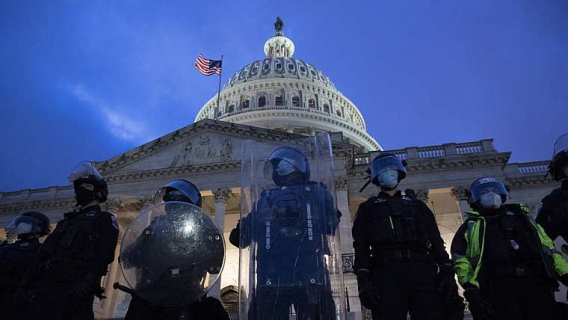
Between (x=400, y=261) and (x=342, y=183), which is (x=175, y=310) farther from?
(x=342, y=183)

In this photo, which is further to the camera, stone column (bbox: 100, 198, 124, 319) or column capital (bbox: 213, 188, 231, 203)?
column capital (bbox: 213, 188, 231, 203)

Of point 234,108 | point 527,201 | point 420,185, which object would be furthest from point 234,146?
point 234,108

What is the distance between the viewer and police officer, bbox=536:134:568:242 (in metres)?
5.36

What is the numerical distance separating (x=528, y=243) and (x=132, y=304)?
5.13m

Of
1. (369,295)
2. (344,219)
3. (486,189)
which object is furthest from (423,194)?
(369,295)

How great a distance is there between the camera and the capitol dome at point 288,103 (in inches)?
2030

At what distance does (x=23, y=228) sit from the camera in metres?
6.97

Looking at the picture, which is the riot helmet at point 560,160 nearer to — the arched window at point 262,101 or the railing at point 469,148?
the railing at point 469,148

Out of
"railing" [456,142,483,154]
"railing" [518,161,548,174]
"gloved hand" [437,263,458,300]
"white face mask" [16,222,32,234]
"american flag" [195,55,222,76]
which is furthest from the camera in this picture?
"american flag" [195,55,222,76]

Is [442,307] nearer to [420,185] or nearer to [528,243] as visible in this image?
[528,243]

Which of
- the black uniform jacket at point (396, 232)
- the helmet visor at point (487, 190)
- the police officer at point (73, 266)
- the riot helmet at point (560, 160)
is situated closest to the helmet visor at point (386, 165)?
the black uniform jacket at point (396, 232)

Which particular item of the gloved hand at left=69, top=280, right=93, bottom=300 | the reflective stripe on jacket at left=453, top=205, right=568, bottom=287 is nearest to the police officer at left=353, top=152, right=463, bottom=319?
the reflective stripe on jacket at left=453, top=205, right=568, bottom=287

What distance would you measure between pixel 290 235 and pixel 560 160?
419cm

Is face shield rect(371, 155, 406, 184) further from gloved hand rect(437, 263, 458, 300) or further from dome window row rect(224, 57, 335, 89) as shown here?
dome window row rect(224, 57, 335, 89)
